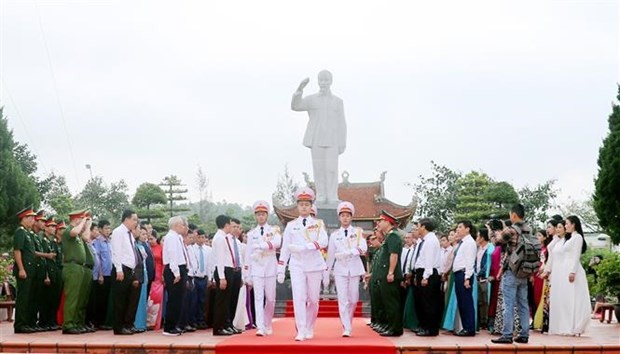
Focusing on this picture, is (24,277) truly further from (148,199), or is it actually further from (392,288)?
(148,199)

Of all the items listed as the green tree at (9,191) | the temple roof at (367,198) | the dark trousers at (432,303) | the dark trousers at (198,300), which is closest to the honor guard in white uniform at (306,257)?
the dark trousers at (432,303)

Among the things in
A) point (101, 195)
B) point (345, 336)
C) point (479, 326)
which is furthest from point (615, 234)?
point (101, 195)

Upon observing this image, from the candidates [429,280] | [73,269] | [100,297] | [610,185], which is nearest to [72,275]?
[73,269]

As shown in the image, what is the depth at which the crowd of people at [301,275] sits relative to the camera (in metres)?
8.60

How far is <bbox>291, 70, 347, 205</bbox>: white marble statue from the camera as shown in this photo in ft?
54.0

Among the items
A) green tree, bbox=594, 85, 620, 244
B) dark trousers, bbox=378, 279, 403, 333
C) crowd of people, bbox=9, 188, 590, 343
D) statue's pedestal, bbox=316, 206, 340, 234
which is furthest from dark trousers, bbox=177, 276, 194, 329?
green tree, bbox=594, 85, 620, 244

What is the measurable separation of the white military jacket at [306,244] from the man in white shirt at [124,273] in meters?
1.85

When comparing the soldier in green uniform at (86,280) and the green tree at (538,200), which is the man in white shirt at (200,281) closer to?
the soldier in green uniform at (86,280)

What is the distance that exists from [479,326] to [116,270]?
15.4 ft

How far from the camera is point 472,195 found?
2930 centimetres

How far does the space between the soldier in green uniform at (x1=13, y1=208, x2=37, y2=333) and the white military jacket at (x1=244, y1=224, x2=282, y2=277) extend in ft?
8.72

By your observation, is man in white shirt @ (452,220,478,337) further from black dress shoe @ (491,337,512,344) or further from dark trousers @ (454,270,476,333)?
black dress shoe @ (491,337,512,344)

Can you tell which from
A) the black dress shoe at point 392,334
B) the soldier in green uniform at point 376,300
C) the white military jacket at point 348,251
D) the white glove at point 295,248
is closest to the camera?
the white glove at point 295,248

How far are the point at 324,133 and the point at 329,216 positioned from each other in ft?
5.83
